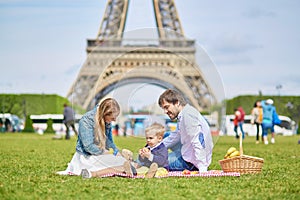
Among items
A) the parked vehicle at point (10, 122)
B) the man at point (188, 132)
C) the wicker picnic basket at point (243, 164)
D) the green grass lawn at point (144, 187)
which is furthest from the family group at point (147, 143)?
the parked vehicle at point (10, 122)

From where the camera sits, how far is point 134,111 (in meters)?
7.96

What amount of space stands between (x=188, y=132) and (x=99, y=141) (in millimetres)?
1059

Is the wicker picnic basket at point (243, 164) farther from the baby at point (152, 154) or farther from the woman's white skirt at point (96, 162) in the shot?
the woman's white skirt at point (96, 162)

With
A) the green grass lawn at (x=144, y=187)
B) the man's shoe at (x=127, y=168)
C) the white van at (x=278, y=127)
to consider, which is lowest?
the green grass lawn at (x=144, y=187)

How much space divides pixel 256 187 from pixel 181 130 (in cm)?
130

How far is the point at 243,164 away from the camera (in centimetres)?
755

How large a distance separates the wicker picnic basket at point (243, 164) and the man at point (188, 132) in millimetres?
353

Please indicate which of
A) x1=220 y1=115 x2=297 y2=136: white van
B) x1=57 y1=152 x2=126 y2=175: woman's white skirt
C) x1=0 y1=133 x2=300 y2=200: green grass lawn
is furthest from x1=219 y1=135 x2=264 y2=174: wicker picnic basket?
x1=220 y1=115 x2=297 y2=136: white van

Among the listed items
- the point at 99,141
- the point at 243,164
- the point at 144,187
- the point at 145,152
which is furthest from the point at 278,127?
the point at 144,187

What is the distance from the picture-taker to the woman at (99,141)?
271 inches

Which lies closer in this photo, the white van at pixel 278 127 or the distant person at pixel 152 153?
the distant person at pixel 152 153

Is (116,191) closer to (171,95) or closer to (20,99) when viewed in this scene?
(171,95)

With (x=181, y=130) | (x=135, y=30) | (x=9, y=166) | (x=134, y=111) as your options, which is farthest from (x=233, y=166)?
(x=9, y=166)

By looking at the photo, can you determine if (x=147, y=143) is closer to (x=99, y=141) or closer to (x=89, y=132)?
(x=99, y=141)
